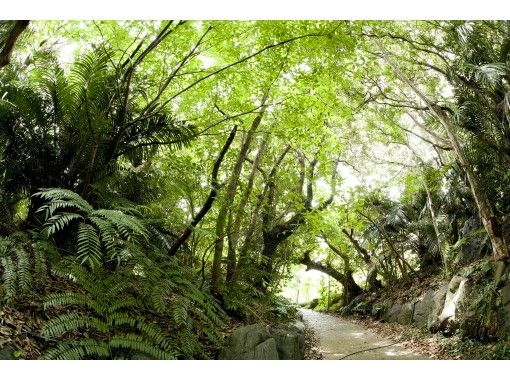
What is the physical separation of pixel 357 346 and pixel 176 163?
4.97 m

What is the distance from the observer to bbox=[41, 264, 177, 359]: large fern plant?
2.53m

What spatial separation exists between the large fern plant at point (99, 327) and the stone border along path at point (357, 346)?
382cm

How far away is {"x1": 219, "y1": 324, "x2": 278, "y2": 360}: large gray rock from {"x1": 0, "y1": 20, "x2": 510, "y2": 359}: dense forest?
0.20 meters

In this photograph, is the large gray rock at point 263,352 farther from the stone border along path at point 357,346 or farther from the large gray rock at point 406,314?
the large gray rock at point 406,314

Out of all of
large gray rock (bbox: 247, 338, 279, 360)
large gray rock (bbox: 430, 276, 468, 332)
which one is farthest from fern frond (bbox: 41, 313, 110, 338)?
large gray rock (bbox: 430, 276, 468, 332)

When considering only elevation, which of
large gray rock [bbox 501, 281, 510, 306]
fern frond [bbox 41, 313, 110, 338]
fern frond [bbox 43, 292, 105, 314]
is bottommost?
large gray rock [bbox 501, 281, 510, 306]

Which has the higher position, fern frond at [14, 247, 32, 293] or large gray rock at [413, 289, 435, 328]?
fern frond at [14, 247, 32, 293]

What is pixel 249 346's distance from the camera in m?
3.84

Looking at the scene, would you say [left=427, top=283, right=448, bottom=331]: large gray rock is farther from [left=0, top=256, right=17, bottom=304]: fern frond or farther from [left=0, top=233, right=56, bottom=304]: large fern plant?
[left=0, top=256, right=17, bottom=304]: fern frond

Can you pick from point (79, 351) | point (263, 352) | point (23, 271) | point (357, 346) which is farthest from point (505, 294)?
point (23, 271)

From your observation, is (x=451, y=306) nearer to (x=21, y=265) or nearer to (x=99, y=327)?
(x=99, y=327)

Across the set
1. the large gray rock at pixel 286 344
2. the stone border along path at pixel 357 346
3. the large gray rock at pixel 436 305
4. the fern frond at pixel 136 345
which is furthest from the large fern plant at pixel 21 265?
the large gray rock at pixel 436 305

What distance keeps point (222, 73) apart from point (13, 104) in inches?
103
